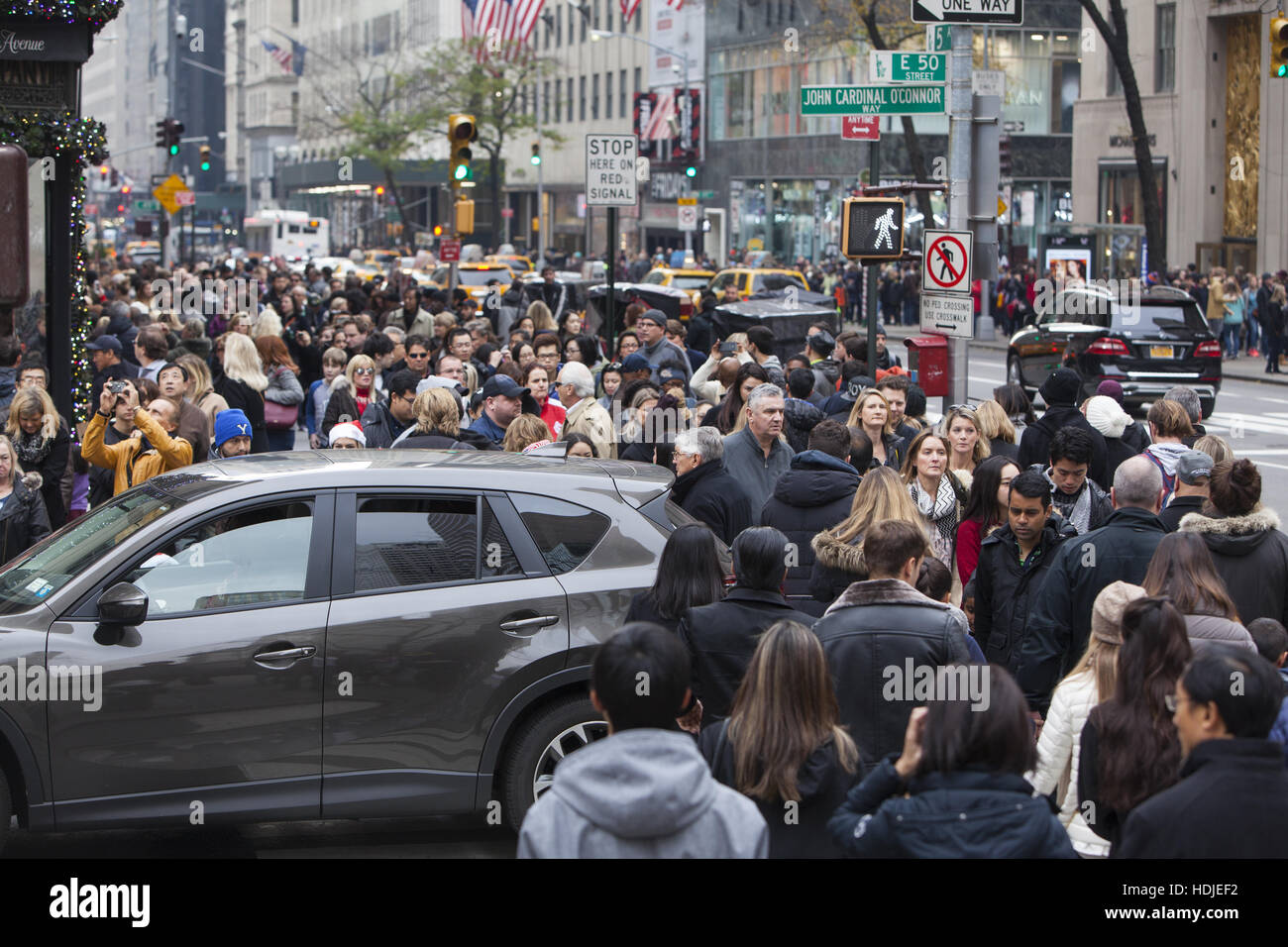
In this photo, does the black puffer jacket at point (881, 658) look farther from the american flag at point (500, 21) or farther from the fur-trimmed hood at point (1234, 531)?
the american flag at point (500, 21)

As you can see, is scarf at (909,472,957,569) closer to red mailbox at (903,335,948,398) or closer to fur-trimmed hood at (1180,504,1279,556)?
fur-trimmed hood at (1180,504,1279,556)

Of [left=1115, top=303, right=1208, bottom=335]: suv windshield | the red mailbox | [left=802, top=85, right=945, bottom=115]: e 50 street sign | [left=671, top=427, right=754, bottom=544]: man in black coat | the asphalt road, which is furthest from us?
[left=1115, top=303, right=1208, bottom=335]: suv windshield

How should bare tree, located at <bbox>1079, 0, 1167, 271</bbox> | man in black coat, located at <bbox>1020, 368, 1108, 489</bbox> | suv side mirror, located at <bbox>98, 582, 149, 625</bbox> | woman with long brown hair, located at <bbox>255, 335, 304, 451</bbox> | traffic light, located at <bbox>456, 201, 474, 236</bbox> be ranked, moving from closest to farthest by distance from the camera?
1. suv side mirror, located at <bbox>98, 582, 149, 625</bbox>
2. man in black coat, located at <bbox>1020, 368, 1108, 489</bbox>
3. woman with long brown hair, located at <bbox>255, 335, 304, 451</bbox>
4. traffic light, located at <bbox>456, 201, 474, 236</bbox>
5. bare tree, located at <bbox>1079, 0, 1167, 271</bbox>

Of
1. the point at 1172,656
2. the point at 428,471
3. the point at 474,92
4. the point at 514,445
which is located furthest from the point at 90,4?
the point at 474,92

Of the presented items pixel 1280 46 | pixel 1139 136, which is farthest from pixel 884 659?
pixel 1139 136

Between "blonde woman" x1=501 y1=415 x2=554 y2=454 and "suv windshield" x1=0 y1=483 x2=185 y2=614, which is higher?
"blonde woman" x1=501 y1=415 x2=554 y2=454

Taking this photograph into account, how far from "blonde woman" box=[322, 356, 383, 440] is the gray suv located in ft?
19.7

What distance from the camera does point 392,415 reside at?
11.9 meters

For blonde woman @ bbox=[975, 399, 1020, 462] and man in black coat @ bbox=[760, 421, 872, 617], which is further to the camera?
blonde woman @ bbox=[975, 399, 1020, 462]

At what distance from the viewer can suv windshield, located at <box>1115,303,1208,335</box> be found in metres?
A: 23.5

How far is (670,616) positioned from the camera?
6121 millimetres

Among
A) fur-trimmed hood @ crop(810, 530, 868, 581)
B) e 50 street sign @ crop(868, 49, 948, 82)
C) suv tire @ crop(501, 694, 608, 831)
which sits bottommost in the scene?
suv tire @ crop(501, 694, 608, 831)

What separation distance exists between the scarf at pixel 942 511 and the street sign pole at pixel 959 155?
3.48 meters

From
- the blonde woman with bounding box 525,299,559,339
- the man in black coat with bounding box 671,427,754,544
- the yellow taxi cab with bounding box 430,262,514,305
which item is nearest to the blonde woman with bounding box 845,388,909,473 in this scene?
the man in black coat with bounding box 671,427,754,544
